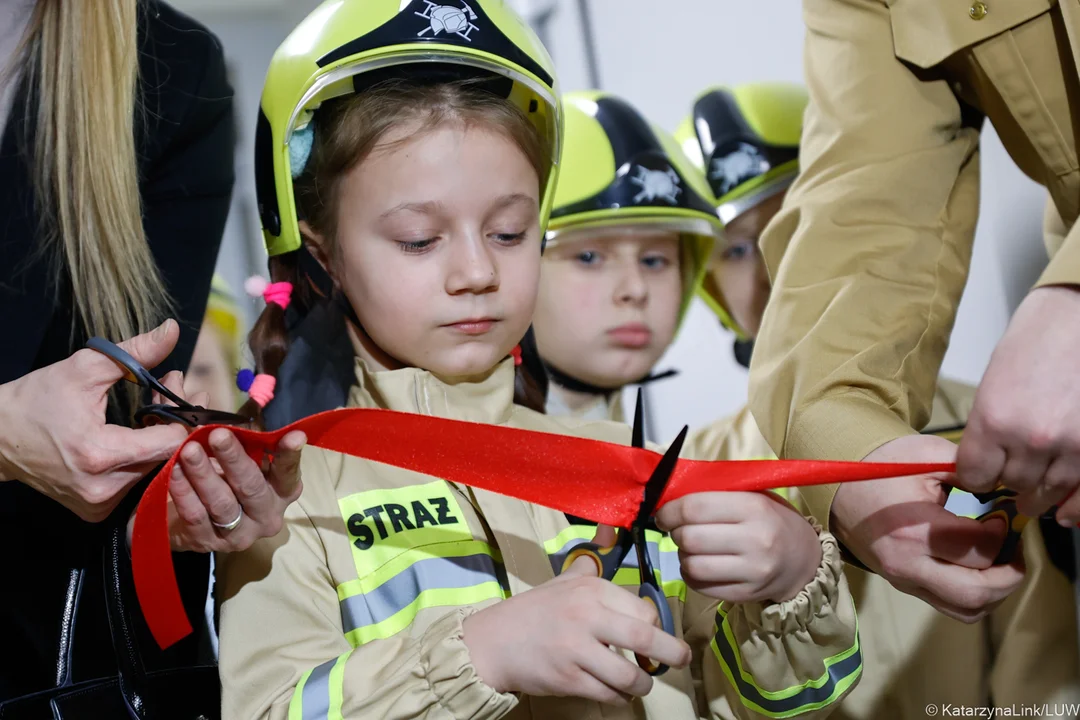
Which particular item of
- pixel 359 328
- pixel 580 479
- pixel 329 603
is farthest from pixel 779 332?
pixel 329 603

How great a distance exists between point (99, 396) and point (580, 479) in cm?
48

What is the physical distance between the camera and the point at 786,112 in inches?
101

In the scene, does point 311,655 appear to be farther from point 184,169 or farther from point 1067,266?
point 1067,266

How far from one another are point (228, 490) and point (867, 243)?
85 centimetres

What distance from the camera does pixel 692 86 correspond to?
3.05 m

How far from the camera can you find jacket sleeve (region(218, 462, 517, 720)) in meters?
1.08

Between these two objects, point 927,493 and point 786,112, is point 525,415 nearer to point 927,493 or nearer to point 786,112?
point 927,493

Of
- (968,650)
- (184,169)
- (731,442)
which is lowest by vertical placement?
(968,650)

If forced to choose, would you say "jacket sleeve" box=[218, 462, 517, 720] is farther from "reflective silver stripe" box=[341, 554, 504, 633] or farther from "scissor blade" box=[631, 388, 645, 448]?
"scissor blade" box=[631, 388, 645, 448]

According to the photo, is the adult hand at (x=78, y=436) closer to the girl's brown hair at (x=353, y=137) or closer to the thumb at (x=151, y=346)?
the thumb at (x=151, y=346)

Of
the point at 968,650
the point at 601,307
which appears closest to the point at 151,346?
the point at 601,307

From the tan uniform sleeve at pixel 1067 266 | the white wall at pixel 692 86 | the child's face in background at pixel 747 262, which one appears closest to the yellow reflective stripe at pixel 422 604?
the tan uniform sleeve at pixel 1067 266

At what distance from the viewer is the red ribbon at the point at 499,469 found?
3.57ft

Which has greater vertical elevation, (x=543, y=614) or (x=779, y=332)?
(x=779, y=332)
